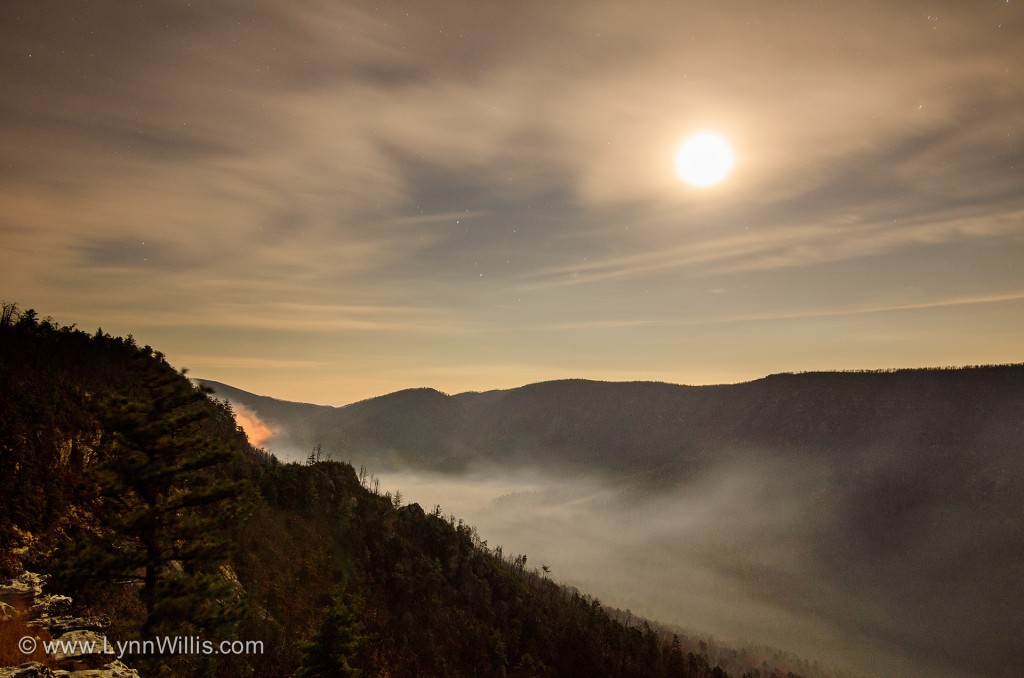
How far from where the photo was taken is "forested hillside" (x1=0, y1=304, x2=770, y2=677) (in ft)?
62.3

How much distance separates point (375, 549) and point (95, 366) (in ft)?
218

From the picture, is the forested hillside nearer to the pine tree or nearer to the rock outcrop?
the pine tree

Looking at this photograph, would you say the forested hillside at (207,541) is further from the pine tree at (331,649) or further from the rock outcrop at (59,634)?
the rock outcrop at (59,634)

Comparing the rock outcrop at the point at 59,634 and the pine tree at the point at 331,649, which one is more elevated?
the rock outcrop at the point at 59,634

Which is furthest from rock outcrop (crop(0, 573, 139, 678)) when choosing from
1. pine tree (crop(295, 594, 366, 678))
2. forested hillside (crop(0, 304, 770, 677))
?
pine tree (crop(295, 594, 366, 678))

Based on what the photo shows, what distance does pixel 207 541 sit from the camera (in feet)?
64.7

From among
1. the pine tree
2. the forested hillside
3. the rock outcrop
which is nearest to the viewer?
the rock outcrop

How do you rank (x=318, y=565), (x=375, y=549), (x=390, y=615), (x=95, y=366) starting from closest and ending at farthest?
(x=95, y=366) < (x=318, y=565) < (x=390, y=615) < (x=375, y=549)

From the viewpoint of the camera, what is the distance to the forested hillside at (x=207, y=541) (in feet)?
62.3

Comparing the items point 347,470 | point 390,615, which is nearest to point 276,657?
point 390,615

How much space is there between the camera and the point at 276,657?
158 ft

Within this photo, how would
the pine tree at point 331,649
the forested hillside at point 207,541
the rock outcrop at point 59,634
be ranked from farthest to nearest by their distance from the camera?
the pine tree at point 331,649
the forested hillside at point 207,541
the rock outcrop at point 59,634

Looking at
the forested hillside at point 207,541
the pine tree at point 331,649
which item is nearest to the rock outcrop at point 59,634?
the forested hillside at point 207,541

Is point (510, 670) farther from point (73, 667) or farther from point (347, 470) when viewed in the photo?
point (73, 667)
